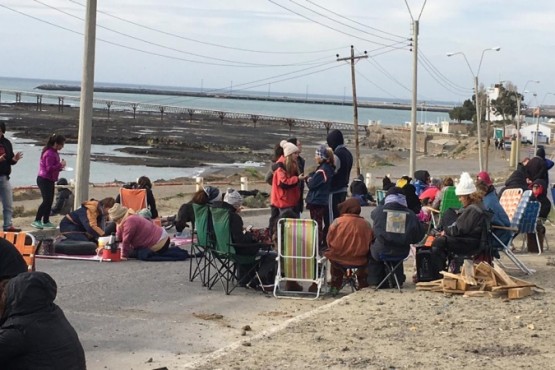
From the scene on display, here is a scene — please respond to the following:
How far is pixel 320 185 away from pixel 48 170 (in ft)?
17.4

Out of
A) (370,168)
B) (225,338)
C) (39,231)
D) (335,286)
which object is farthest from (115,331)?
(370,168)

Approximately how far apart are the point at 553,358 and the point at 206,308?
4.20 m

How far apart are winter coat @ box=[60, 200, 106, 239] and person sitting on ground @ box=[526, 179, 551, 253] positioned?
689 cm

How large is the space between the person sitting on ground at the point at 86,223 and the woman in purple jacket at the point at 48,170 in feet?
6.70

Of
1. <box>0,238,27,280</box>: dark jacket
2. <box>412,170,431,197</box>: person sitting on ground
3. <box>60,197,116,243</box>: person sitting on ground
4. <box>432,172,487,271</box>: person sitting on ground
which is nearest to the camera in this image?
<box>0,238,27,280</box>: dark jacket

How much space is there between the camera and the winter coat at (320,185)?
13.6 meters

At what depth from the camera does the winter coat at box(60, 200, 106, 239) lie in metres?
14.3

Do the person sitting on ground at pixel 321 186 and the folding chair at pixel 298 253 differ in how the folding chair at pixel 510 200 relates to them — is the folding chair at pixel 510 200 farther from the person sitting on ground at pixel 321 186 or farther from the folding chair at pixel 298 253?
the folding chair at pixel 298 253

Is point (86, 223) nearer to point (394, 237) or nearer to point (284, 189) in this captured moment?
point (284, 189)

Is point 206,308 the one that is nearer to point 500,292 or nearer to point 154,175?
point 500,292

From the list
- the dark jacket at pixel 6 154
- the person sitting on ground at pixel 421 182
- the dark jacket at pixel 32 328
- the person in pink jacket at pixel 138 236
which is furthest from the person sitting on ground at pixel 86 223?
the dark jacket at pixel 32 328

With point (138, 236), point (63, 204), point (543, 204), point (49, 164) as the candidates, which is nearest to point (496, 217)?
point (543, 204)

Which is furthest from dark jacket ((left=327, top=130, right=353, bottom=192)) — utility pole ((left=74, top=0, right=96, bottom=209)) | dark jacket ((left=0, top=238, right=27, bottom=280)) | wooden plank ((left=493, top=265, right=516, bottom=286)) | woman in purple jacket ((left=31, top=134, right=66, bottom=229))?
dark jacket ((left=0, top=238, right=27, bottom=280))

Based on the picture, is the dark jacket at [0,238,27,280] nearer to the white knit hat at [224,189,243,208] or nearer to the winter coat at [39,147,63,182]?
the white knit hat at [224,189,243,208]
